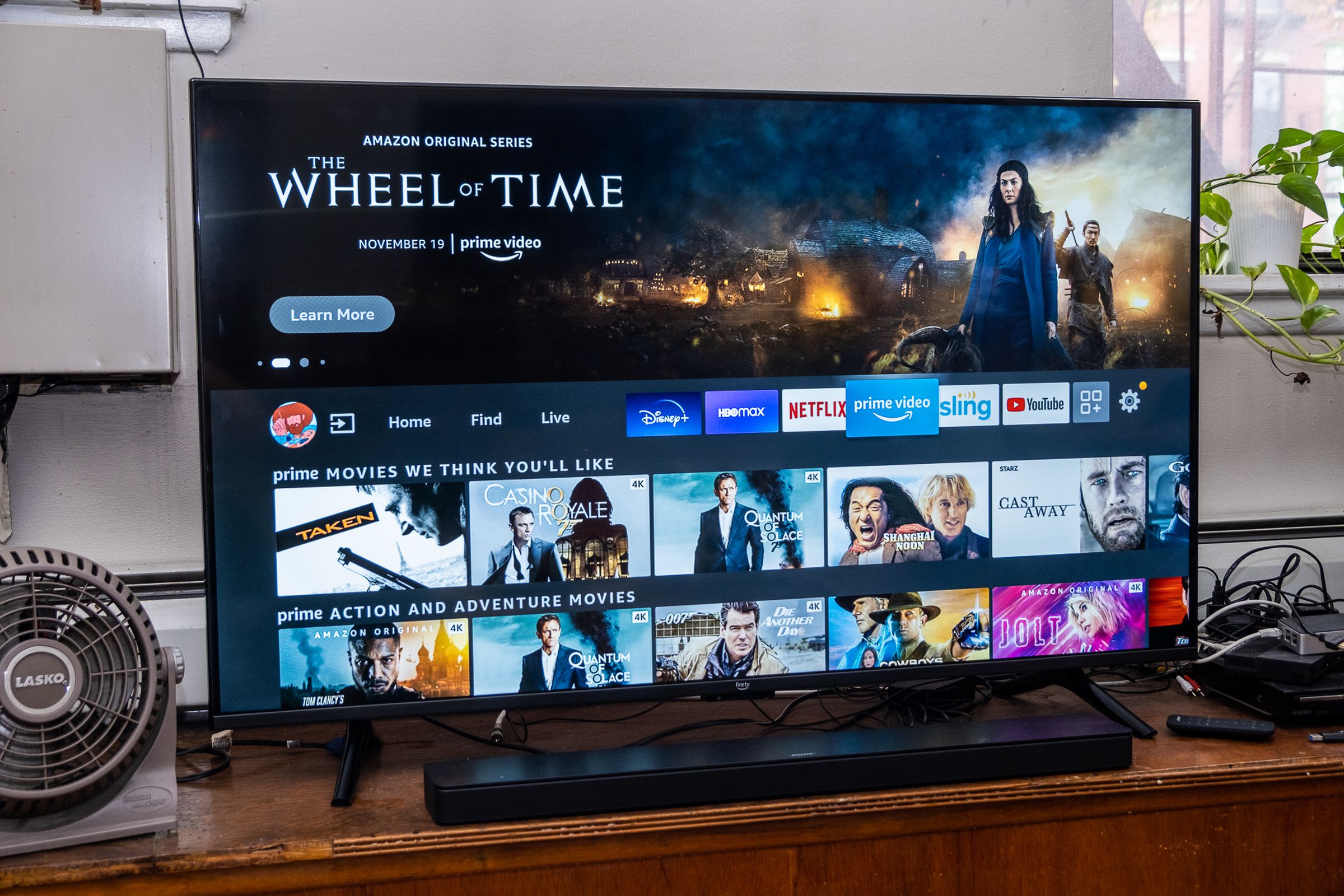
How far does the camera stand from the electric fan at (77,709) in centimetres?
107

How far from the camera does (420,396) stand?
1.31 metres

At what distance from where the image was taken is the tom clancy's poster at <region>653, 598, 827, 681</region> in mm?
1378

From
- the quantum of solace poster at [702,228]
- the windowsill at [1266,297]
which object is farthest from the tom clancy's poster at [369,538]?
the windowsill at [1266,297]

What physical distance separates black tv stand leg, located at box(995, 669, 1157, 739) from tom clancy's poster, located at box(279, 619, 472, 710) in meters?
0.90

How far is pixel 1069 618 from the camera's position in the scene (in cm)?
147

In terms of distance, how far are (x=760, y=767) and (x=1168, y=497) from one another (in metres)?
0.80

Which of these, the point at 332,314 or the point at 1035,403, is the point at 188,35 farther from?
the point at 1035,403

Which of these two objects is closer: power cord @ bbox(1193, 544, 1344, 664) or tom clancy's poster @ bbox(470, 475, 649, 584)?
tom clancy's poster @ bbox(470, 475, 649, 584)

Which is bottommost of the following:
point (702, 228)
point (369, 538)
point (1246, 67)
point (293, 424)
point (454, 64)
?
point (369, 538)

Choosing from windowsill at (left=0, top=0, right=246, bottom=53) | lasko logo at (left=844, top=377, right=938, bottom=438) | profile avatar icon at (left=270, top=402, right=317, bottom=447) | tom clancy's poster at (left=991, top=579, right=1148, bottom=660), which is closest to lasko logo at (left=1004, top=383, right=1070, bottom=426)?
lasko logo at (left=844, top=377, right=938, bottom=438)

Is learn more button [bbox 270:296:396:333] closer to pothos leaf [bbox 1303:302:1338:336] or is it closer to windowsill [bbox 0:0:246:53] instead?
windowsill [bbox 0:0:246:53]

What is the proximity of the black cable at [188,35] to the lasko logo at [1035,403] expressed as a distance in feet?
4.58

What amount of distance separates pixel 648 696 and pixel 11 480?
111cm

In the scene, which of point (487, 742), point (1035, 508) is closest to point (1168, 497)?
point (1035, 508)
